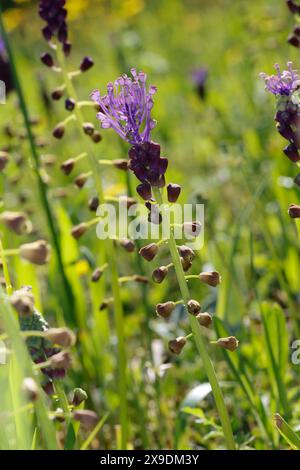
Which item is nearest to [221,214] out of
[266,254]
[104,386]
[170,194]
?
[266,254]

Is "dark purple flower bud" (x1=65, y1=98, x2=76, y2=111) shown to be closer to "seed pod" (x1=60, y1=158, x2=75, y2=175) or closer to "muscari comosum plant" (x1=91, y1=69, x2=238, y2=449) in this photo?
"seed pod" (x1=60, y1=158, x2=75, y2=175)

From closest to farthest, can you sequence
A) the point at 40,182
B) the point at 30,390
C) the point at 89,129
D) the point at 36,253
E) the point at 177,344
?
the point at 30,390 < the point at 36,253 < the point at 177,344 < the point at 89,129 < the point at 40,182

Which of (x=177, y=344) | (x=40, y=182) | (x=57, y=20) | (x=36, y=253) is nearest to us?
(x=36, y=253)

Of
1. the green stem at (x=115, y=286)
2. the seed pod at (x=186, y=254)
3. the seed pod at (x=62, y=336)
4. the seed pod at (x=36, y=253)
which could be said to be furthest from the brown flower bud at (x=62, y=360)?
the green stem at (x=115, y=286)

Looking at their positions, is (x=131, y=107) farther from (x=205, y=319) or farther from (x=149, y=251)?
(x=205, y=319)

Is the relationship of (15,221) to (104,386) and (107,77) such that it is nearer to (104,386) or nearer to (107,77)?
(104,386)

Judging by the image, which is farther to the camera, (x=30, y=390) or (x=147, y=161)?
(x=147, y=161)

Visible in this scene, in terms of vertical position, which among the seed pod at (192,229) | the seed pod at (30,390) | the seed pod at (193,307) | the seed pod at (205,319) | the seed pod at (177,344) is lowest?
the seed pod at (30,390)

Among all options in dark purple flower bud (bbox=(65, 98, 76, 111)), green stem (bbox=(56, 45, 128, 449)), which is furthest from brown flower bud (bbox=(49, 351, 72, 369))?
dark purple flower bud (bbox=(65, 98, 76, 111))

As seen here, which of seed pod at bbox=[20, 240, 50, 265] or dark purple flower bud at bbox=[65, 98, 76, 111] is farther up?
dark purple flower bud at bbox=[65, 98, 76, 111]

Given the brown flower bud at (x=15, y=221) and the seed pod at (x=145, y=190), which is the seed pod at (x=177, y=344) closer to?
the seed pod at (x=145, y=190)

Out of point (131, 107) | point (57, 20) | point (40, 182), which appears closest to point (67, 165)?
point (40, 182)

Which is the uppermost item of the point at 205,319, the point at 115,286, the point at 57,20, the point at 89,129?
the point at 57,20
